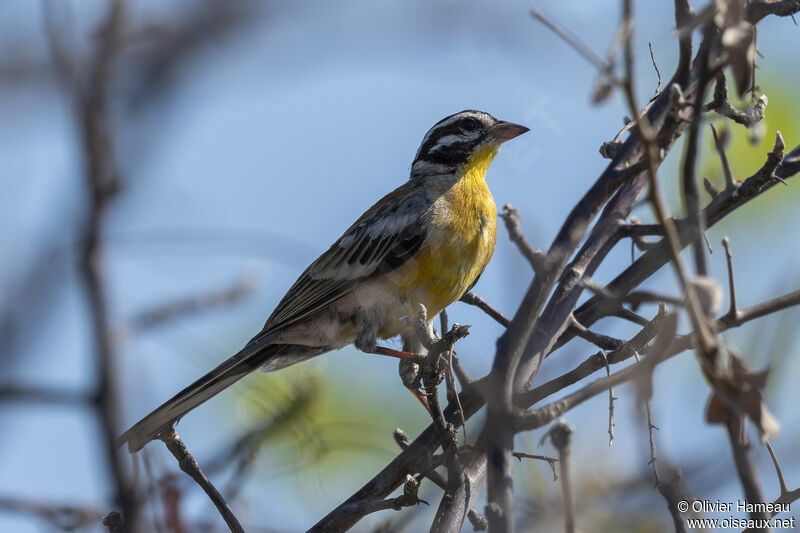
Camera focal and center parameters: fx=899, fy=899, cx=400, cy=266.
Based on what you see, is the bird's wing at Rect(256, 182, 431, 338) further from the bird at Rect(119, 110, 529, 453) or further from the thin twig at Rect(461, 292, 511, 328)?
the thin twig at Rect(461, 292, 511, 328)

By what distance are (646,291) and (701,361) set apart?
0.73 ft

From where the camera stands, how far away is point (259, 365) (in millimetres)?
6203

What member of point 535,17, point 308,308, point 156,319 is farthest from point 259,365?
point 535,17

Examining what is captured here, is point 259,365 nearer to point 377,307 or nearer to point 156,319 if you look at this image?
point 377,307

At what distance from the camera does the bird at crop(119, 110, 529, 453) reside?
616 centimetres

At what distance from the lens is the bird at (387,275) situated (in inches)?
243

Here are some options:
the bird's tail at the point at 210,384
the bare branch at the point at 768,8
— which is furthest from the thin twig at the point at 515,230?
the bird's tail at the point at 210,384

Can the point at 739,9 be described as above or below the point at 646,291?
above

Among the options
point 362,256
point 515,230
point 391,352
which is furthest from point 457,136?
point 515,230

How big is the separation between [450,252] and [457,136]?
151 cm

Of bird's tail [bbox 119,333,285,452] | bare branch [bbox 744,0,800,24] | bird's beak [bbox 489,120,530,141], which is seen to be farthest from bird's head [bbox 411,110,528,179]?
bare branch [bbox 744,0,800,24]

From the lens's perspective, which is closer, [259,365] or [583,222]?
[583,222]

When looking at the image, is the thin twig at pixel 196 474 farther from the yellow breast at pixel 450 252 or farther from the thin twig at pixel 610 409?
the yellow breast at pixel 450 252

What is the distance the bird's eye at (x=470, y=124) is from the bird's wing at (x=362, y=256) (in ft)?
2.38
